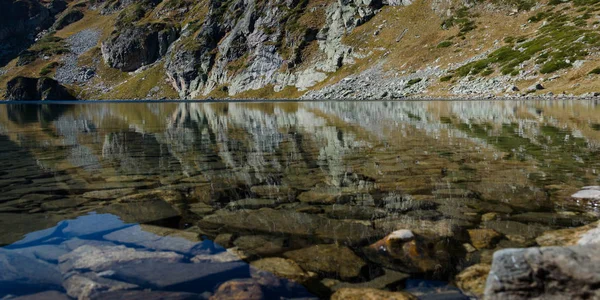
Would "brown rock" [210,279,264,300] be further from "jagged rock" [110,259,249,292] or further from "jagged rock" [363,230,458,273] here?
"jagged rock" [363,230,458,273]

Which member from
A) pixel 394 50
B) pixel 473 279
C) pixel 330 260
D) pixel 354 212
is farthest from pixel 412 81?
pixel 473 279

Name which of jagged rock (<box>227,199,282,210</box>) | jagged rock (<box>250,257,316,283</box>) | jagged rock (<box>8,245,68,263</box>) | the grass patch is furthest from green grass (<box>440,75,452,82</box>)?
jagged rock (<box>8,245,68,263</box>)

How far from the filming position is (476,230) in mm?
7609

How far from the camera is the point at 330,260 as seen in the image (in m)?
6.47

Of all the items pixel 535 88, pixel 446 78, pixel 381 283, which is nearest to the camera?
pixel 381 283

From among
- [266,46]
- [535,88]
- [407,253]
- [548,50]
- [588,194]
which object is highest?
[266,46]

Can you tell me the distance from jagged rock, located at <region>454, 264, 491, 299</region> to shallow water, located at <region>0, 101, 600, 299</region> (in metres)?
0.19

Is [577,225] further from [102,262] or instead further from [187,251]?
[102,262]

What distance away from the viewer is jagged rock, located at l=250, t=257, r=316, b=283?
5.91 meters

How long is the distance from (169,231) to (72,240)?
5.75ft

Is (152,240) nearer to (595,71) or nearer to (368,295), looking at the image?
(368,295)

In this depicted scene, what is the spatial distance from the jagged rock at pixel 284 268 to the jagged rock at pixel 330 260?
0.46 feet

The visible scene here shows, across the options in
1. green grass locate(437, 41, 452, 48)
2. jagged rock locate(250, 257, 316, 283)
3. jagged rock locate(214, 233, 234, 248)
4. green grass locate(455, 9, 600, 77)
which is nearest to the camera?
jagged rock locate(250, 257, 316, 283)

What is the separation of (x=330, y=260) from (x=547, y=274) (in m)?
3.10
